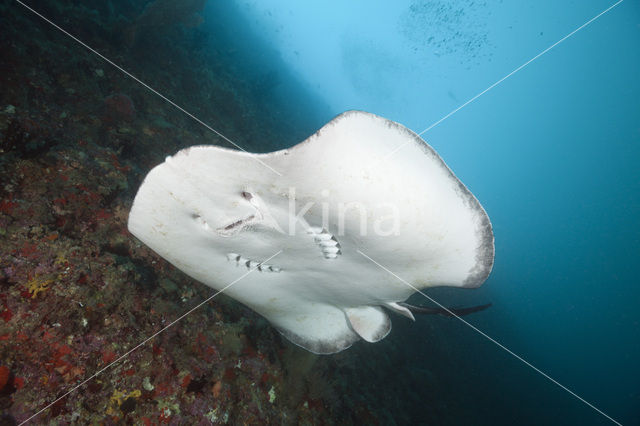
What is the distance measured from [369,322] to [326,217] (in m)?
1.54

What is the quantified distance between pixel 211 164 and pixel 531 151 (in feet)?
237

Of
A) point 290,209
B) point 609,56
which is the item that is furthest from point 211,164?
point 609,56

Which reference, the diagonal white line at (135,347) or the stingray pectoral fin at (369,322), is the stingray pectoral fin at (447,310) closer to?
the stingray pectoral fin at (369,322)

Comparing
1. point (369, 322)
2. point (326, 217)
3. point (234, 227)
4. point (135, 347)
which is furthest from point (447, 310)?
point (135, 347)

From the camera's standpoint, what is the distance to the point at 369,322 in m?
2.71

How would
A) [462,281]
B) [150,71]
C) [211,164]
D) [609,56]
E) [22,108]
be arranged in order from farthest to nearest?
1. [609,56]
2. [150,71]
3. [22,108]
4. [462,281]
5. [211,164]

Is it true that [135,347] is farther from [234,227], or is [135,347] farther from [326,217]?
[326,217]

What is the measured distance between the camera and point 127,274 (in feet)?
7.36

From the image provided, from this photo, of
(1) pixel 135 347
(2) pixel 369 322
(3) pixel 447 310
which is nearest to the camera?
(1) pixel 135 347

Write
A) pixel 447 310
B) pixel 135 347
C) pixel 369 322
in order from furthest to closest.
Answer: pixel 369 322
pixel 447 310
pixel 135 347

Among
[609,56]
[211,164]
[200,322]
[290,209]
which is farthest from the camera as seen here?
[609,56]

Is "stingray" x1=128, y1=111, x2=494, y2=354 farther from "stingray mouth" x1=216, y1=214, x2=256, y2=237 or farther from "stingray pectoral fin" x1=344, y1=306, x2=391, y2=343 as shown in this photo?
"stingray pectoral fin" x1=344, y1=306, x2=391, y2=343

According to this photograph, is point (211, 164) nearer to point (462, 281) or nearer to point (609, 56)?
point (462, 281)

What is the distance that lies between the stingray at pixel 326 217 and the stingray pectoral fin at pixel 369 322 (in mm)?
268
